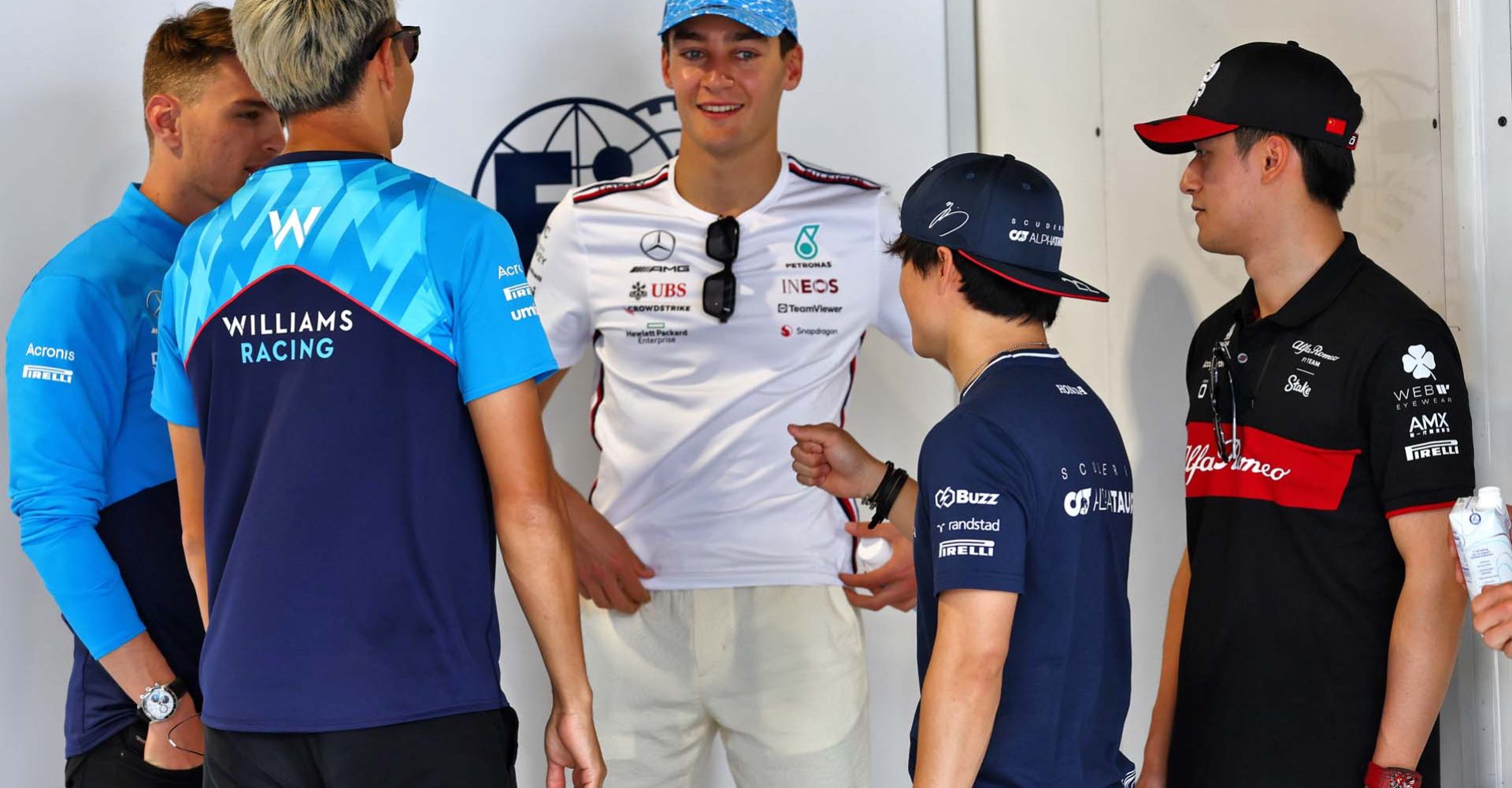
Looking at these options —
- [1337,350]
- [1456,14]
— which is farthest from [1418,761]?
[1456,14]

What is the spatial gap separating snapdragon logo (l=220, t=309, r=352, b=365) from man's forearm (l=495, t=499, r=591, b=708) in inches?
9.9

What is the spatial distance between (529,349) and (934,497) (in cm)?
46

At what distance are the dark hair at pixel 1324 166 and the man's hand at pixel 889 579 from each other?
893 millimetres

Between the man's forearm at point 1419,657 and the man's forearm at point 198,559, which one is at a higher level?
the man's forearm at point 198,559

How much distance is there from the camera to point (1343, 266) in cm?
166

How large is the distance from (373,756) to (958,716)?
0.60 m

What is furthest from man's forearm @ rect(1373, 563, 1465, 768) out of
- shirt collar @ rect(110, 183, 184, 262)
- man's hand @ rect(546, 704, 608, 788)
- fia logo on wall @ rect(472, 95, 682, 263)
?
fia logo on wall @ rect(472, 95, 682, 263)

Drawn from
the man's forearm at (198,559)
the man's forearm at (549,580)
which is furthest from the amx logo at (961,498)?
the man's forearm at (198,559)

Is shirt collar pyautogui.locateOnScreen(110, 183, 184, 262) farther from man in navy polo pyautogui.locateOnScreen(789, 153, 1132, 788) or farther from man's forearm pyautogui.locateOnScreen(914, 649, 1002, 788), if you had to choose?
man's forearm pyautogui.locateOnScreen(914, 649, 1002, 788)

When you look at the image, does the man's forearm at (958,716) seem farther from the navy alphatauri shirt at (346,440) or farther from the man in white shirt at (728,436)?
the man in white shirt at (728,436)

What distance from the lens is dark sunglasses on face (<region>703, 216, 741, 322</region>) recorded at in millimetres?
2318

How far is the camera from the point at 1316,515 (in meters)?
1.63

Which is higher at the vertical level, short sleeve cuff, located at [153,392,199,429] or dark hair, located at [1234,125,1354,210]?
dark hair, located at [1234,125,1354,210]
